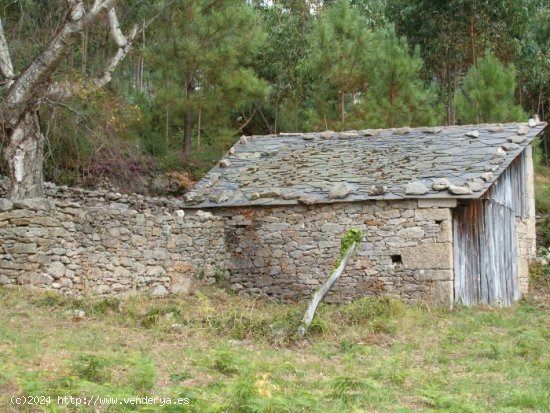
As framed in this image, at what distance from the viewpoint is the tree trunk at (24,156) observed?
1188 centimetres

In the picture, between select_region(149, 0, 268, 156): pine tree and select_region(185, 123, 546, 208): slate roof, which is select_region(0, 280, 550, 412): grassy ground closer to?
select_region(185, 123, 546, 208): slate roof

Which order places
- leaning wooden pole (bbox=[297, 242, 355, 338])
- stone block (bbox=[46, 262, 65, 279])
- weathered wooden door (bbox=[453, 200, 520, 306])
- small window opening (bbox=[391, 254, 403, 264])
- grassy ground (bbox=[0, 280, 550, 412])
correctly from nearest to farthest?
grassy ground (bbox=[0, 280, 550, 412]) → leaning wooden pole (bbox=[297, 242, 355, 338]) → stone block (bbox=[46, 262, 65, 279]) → small window opening (bbox=[391, 254, 403, 264]) → weathered wooden door (bbox=[453, 200, 520, 306])

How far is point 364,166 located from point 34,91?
6.69 meters

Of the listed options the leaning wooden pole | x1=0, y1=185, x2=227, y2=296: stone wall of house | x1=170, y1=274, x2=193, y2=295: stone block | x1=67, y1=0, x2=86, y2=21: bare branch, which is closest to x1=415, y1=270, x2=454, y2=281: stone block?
the leaning wooden pole

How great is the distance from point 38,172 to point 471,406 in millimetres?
8349

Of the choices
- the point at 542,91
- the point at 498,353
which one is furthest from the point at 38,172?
the point at 542,91

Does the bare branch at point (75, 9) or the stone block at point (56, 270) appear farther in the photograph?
the bare branch at point (75, 9)

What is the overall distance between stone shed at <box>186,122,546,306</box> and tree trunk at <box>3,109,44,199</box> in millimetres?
4095

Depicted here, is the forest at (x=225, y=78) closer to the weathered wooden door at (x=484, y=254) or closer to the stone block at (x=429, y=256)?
the stone block at (x=429, y=256)

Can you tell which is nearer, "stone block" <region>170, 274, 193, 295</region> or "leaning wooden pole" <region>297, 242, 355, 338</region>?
"leaning wooden pole" <region>297, 242, 355, 338</region>

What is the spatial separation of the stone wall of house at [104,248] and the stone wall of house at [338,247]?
1.94 ft

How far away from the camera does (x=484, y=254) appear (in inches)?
570

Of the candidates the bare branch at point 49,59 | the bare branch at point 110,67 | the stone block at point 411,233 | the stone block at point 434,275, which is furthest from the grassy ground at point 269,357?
the bare branch at point 110,67

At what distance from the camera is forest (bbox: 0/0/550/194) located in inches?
590
